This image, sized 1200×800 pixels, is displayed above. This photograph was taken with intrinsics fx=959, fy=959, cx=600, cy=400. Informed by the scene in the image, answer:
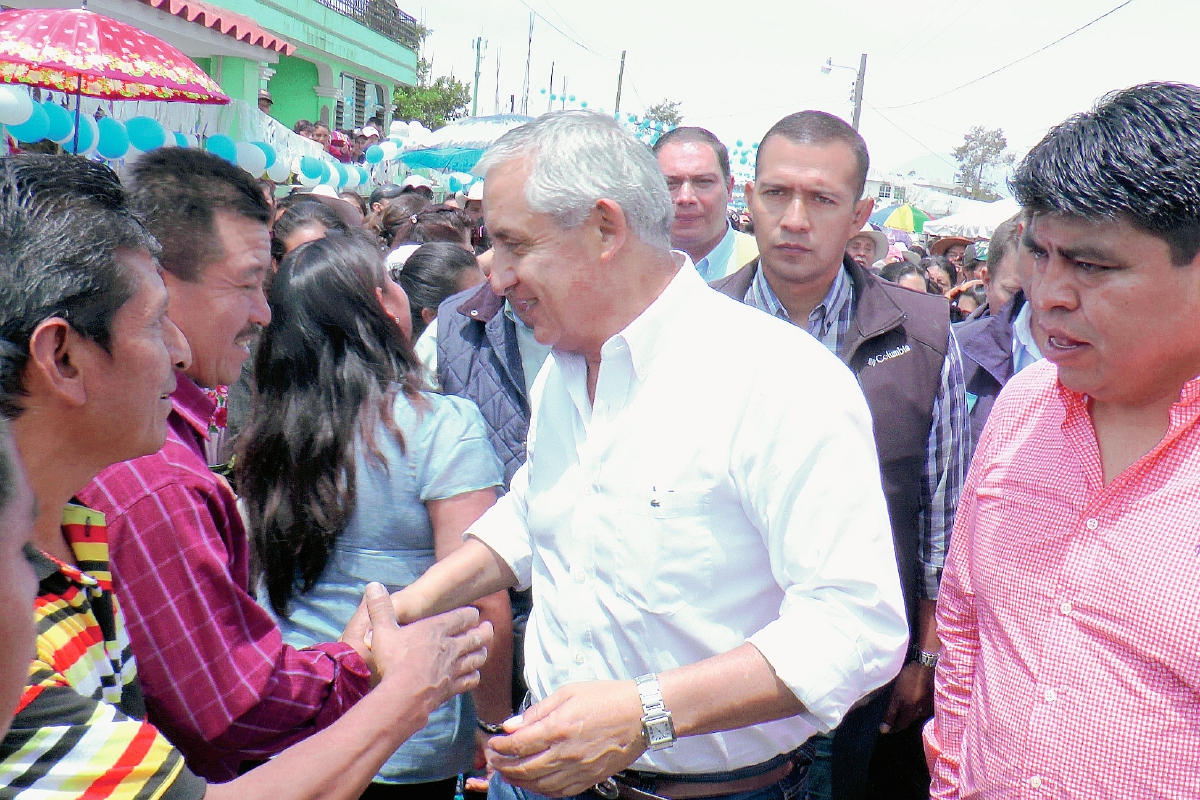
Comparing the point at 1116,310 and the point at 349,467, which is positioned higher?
the point at 1116,310

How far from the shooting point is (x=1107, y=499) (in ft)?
5.26

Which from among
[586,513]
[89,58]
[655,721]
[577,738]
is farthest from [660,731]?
[89,58]

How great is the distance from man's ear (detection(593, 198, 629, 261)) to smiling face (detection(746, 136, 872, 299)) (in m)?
1.23

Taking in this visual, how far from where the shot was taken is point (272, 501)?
238 cm

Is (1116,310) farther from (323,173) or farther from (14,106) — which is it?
(323,173)

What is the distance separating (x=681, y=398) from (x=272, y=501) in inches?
45.8

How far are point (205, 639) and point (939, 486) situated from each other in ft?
6.50

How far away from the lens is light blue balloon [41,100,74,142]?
6.30m

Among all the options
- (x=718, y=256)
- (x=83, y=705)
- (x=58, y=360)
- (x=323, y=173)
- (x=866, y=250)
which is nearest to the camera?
(x=83, y=705)

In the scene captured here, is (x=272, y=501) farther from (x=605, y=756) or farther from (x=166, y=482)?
(x=605, y=756)

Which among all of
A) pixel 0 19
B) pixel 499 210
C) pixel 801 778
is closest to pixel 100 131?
pixel 0 19

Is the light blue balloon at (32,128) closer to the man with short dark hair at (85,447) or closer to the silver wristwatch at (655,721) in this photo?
the man with short dark hair at (85,447)

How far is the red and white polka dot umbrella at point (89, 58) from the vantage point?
545 centimetres

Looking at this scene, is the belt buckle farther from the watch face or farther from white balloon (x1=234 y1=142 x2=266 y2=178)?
white balloon (x1=234 y1=142 x2=266 y2=178)
